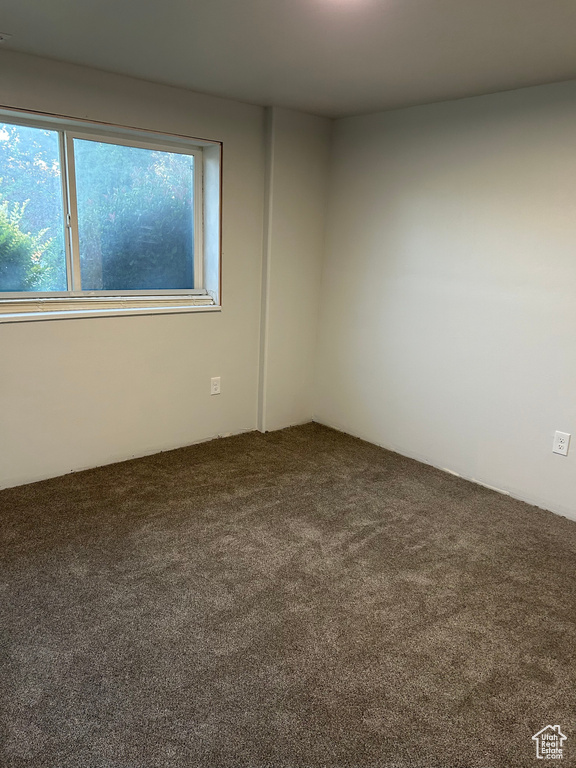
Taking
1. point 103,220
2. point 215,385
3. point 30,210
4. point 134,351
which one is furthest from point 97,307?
point 215,385

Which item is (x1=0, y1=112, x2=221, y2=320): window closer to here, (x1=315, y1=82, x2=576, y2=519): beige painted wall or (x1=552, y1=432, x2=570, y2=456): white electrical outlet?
(x1=315, y1=82, x2=576, y2=519): beige painted wall

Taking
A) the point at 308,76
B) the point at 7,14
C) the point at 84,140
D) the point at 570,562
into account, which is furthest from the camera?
the point at 84,140

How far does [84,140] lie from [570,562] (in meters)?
3.24

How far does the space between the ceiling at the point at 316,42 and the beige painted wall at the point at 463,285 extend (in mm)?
297

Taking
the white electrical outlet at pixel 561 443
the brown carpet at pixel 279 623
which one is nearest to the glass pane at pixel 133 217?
the brown carpet at pixel 279 623

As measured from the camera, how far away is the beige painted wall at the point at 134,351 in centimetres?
282

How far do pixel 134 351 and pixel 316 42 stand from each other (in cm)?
189

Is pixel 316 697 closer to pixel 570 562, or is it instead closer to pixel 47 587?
pixel 47 587

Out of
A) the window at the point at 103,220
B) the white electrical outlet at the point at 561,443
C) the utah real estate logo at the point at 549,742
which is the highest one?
the window at the point at 103,220

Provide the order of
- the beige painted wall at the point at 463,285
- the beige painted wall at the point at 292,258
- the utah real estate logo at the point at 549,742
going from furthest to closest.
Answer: the beige painted wall at the point at 292,258, the beige painted wall at the point at 463,285, the utah real estate logo at the point at 549,742

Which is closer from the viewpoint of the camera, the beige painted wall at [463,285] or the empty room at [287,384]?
the empty room at [287,384]

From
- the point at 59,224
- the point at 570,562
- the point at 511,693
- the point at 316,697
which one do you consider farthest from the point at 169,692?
the point at 59,224

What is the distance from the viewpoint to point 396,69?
252 cm

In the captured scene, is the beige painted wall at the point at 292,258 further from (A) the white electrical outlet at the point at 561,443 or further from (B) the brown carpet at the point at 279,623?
(A) the white electrical outlet at the point at 561,443
